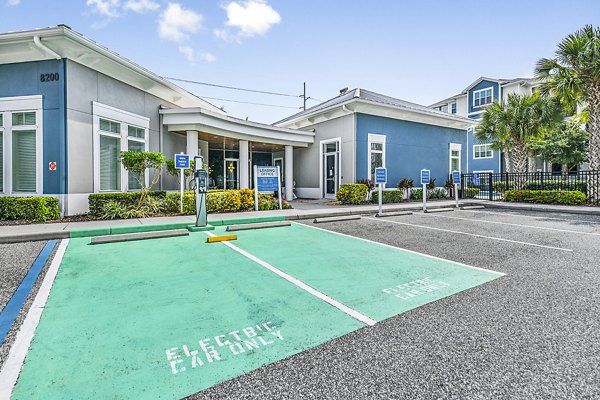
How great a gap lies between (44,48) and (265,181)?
7351mm

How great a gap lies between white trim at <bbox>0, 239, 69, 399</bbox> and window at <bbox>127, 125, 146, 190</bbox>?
761 centimetres

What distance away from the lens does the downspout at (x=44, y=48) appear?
26.8ft

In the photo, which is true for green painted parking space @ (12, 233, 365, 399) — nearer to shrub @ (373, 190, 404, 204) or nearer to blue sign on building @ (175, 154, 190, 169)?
blue sign on building @ (175, 154, 190, 169)

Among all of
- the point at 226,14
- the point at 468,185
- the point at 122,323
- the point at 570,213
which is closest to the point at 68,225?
the point at 122,323

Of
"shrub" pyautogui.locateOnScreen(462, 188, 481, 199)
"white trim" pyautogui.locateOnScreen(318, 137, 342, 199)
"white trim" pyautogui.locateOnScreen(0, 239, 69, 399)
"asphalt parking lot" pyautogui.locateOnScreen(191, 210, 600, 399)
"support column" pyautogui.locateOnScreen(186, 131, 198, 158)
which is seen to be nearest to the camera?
"asphalt parking lot" pyautogui.locateOnScreen(191, 210, 600, 399)

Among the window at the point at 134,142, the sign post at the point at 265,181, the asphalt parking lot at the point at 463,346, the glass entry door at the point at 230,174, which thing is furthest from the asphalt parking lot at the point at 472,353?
the glass entry door at the point at 230,174

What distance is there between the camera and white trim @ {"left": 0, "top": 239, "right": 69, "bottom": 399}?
204 cm

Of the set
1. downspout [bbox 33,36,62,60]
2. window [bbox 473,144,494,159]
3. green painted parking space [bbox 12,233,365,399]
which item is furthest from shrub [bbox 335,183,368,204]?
window [bbox 473,144,494,159]

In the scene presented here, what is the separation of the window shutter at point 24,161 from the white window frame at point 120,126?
1.56 meters

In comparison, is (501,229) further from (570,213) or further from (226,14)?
(226,14)

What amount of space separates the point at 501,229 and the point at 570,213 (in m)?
5.93

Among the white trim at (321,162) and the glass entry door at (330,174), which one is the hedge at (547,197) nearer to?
the white trim at (321,162)

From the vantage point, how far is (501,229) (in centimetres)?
820

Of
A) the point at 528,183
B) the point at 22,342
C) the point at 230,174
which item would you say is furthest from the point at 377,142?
the point at 22,342
